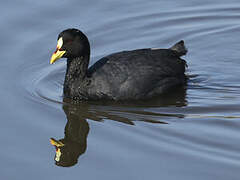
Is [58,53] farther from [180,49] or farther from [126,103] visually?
[180,49]

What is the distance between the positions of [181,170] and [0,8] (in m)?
6.25

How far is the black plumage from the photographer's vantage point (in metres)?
9.17

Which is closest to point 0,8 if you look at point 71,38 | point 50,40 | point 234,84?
point 50,40

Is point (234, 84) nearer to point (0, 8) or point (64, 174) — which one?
point (64, 174)

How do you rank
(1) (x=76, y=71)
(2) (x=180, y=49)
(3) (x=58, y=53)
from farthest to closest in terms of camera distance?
(2) (x=180, y=49) → (1) (x=76, y=71) → (3) (x=58, y=53)

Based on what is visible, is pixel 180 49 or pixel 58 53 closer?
pixel 58 53

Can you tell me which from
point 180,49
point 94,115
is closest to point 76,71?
point 94,115

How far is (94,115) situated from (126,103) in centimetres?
59

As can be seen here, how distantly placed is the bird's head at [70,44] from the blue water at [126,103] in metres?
0.71

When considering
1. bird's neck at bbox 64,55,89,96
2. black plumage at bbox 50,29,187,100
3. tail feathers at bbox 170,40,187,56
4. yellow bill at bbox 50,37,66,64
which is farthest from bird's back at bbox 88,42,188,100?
yellow bill at bbox 50,37,66,64

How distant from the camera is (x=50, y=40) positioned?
36.5ft

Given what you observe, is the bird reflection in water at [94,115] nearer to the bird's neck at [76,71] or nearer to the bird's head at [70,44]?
the bird's neck at [76,71]

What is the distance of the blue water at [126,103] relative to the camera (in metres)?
7.30

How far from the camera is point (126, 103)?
30.2 ft
